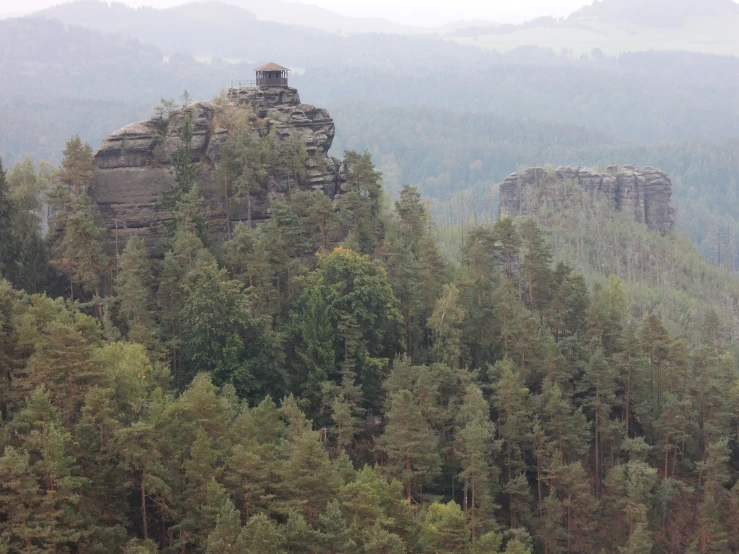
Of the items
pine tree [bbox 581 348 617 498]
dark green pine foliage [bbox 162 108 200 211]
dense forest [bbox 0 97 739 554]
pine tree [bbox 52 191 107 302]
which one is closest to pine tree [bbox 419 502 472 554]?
dense forest [bbox 0 97 739 554]

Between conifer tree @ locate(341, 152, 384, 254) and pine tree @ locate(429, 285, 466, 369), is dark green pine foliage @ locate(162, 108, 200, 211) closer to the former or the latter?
conifer tree @ locate(341, 152, 384, 254)

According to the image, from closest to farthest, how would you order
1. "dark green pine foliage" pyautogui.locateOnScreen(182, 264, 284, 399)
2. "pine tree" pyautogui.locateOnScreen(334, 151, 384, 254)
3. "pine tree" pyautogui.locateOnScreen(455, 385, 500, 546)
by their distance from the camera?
1. "pine tree" pyautogui.locateOnScreen(455, 385, 500, 546)
2. "dark green pine foliage" pyautogui.locateOnScreen(182, 264, 284, 399)
3. "pine tree" pyautogui.locateOnScreen(334, 151, 384, 254)

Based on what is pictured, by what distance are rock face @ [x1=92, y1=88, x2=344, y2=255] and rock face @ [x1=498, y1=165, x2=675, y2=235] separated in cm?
8403

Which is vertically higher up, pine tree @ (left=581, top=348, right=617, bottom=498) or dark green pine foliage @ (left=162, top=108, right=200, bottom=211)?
dark green pine foliage @ (left=162, top=108, right=200, bottom=211)

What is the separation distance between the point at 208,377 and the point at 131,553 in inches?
628

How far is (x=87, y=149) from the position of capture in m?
69.6

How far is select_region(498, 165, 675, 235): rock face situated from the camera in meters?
157

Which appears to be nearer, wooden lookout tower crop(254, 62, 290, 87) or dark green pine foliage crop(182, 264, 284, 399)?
dark green pine foliage crop(182, 264, 284, 399)

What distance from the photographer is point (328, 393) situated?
58.3 metres

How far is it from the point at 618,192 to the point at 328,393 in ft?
366

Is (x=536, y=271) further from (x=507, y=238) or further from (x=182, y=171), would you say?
(x=182, y=171)

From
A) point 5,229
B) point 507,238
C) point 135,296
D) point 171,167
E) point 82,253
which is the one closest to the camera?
point 135,296

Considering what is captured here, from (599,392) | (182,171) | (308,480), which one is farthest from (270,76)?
(308,480)

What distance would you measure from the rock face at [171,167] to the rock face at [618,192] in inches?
3308
